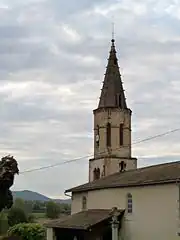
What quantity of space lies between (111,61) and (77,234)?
25429mm

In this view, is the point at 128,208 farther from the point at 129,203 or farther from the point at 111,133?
the point at 111,133

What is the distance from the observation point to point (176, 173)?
31.1m

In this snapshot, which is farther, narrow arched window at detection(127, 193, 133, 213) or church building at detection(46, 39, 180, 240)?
narrow arched window at detection(127, 193, 133, 213)

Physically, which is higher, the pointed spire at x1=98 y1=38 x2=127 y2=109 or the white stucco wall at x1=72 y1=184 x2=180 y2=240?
the pointed spire at x1=98 y1=38 x2=127 y2=109

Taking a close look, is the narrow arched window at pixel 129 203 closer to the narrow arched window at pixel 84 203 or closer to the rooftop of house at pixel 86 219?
the rooftop of house at pixel 86 219

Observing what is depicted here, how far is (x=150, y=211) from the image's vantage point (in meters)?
31.9

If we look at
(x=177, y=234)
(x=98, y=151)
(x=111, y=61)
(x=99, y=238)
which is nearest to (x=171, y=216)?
(x=177, y=234)

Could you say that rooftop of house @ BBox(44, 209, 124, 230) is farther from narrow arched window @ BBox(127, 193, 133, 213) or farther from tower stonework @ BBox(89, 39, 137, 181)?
tower stonework @ BBox(89, 39, 137, 181)

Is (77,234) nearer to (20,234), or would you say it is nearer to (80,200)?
(80,200)

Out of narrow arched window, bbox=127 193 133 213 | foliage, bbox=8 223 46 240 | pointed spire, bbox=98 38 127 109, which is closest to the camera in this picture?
narrow arched window, bbox=127 193 133 213

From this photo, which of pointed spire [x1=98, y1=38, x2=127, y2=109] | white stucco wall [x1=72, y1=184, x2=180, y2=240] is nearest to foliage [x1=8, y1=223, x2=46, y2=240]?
white stucco wall [x1=72, y1=184, x2=180, y2=240]

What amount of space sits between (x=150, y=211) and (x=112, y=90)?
26.8 m

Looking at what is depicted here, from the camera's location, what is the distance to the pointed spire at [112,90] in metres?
57.0

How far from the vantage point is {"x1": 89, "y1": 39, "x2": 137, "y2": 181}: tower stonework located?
181 ft
